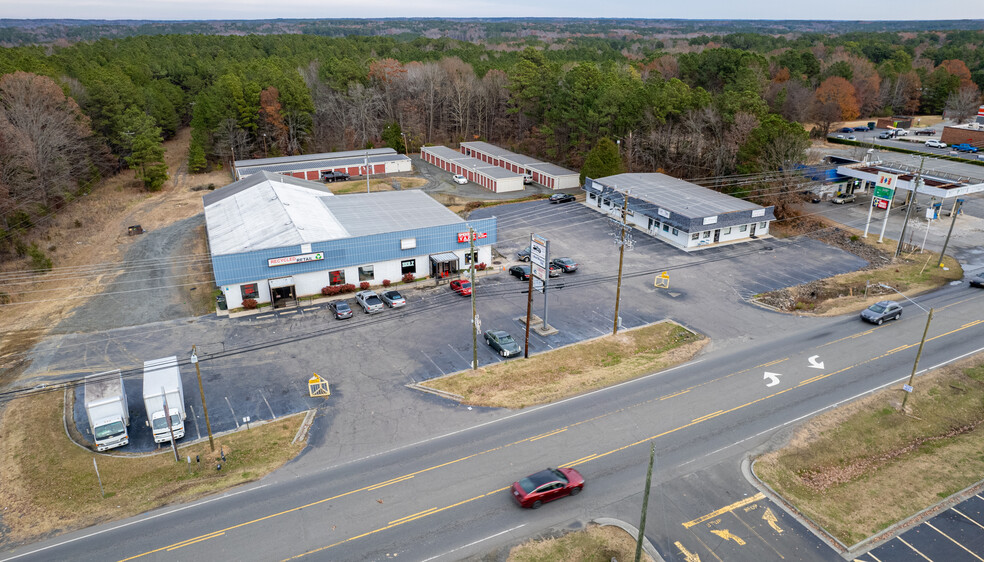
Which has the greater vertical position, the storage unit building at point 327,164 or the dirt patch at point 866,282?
the storage unit building at point 327,164

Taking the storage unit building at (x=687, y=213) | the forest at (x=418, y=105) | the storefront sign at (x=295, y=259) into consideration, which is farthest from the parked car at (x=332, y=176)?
the storefront sign at (x=295, y=259)

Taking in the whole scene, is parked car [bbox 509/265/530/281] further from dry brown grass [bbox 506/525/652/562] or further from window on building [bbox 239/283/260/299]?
dry brown grass [bbox 506/525/652/562]

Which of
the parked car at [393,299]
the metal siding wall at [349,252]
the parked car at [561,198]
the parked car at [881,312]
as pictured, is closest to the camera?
the parked car at [881,312]

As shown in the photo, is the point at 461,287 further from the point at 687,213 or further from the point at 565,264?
the point at 687,213

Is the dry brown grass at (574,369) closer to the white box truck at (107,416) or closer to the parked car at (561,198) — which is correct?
the white box truck at (107,416)

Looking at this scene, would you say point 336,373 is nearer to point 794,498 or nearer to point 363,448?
point 363,448

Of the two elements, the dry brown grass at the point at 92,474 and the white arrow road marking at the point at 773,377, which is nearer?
the dry brown grass at the point at 92,474
